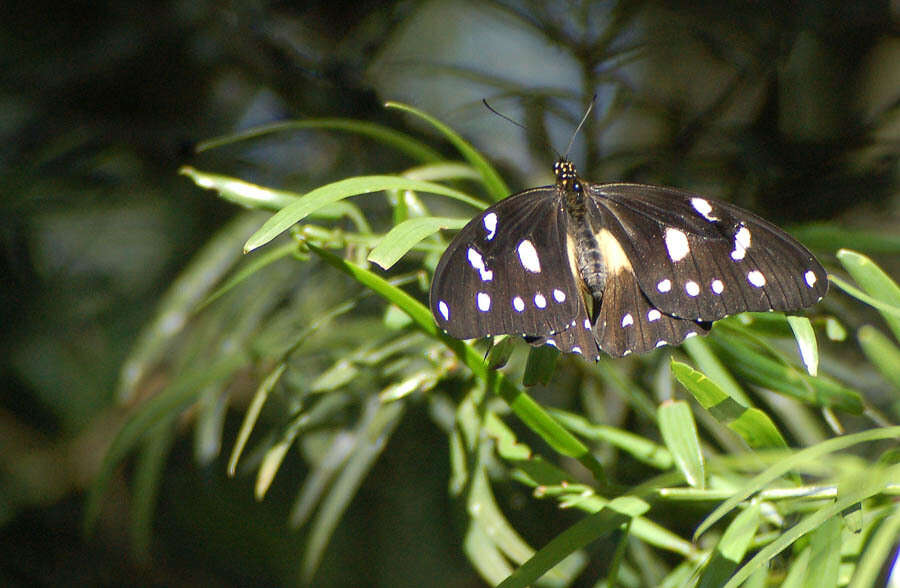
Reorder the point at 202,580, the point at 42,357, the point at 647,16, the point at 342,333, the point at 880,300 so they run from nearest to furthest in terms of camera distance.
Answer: the point at 880,300 → the point at 342,333 → the point at 647,16 → the point at 42,357 → the point at 202,580

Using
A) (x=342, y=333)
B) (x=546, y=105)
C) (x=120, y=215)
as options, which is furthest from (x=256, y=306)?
(x=120, y=215)

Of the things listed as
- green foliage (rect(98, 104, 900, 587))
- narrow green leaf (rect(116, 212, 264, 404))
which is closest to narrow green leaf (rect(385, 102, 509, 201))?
green foliage (rect(98, 104, 900, 587))

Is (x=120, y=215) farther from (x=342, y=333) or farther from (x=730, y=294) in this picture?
(x=730, y=294)

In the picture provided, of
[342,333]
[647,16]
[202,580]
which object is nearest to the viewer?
[342,333]

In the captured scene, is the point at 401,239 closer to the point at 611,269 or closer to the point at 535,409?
the point at 535,409

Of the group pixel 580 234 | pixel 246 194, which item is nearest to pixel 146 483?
pixel 246 194

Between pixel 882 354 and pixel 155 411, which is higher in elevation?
pixel 155 411

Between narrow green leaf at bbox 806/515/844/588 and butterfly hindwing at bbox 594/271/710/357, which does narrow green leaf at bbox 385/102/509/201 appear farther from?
narrow green leaf at bbox 806/515/844/588
